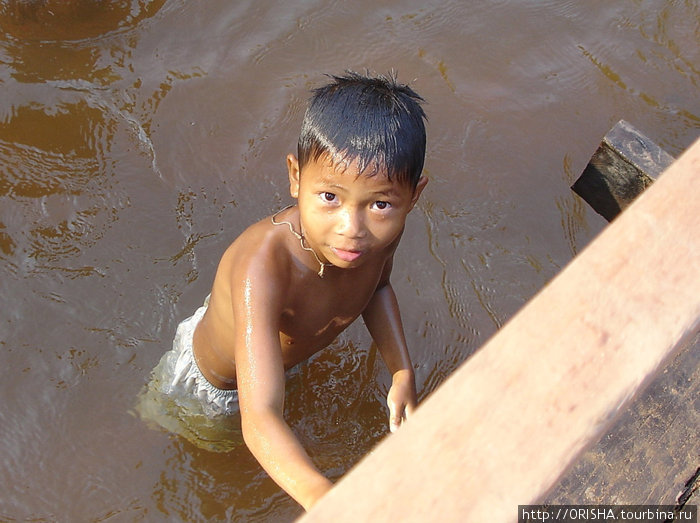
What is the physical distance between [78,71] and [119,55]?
23cm

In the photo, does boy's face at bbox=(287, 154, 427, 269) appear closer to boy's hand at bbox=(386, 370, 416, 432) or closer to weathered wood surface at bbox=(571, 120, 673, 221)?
boy's hand at bbox=(386, 370, 416, 432)

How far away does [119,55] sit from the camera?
3963mm

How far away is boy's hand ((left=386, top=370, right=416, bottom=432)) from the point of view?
224cm

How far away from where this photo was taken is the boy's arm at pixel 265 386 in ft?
5.77

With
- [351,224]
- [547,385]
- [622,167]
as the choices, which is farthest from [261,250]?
[622,167]

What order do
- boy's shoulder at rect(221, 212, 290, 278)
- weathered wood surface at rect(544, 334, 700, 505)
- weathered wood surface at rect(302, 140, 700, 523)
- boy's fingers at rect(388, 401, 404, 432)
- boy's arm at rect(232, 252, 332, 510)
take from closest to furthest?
weathered wood surface at rect(302, 140, 700, 523)
weathered wood surface at rect(544, 334, 700, 505)
boy's arm at rect(232, 252, 332, 510)
boy's shoulder at rect(221, 212, 290, 278)
boy's fingers at rect(388, 401, 404, 432)

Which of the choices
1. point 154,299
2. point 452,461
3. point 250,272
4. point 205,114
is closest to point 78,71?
point 205,114

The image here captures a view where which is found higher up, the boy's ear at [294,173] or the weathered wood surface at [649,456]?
the boy's ear at [294,173]

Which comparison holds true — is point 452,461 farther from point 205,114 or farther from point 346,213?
point 205,114

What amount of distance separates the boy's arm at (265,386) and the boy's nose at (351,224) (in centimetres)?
28

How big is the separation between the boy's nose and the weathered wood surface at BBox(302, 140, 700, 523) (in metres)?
0.86

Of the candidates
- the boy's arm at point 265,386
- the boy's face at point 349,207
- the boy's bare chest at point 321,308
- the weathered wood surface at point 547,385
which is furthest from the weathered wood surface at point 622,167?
the weathered wood surface at point 547,385

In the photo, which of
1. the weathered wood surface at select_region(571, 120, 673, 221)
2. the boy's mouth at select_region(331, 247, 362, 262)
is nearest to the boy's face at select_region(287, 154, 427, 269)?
the boy's mouth at select_region(331, 247, 362, 262)

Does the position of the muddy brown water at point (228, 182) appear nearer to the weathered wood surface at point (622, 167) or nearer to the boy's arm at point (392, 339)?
the weathered wood surface at point (622, 167)
